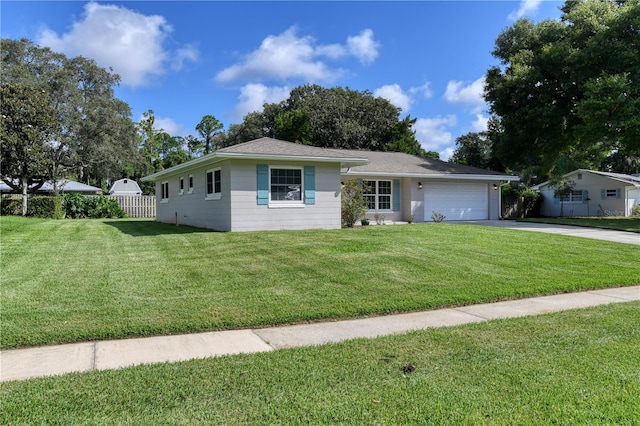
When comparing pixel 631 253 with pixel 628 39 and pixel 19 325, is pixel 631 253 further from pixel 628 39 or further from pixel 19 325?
pixel 628 39

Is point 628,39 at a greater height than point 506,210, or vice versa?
point 628,39

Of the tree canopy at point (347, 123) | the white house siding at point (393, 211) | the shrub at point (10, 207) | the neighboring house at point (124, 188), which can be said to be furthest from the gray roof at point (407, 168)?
the neighboring house at point (124, 188)

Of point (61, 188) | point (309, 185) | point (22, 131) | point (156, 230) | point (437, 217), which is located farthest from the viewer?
point (61, 188)

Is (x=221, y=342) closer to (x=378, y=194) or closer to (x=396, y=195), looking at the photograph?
(x=378, y=194)

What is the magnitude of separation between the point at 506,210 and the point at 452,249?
17650 mm

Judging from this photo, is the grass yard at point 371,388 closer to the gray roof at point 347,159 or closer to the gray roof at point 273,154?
the gray roof at point 273,154

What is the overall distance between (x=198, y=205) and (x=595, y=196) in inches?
1003

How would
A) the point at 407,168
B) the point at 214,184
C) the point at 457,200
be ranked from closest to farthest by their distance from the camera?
the point at 214,184 < the point at 407,168 < the point at 457,200

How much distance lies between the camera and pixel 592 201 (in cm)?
2772

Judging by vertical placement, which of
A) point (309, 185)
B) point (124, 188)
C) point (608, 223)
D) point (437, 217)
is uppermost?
point (124, 188)

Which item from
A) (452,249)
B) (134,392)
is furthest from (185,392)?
(452,249)

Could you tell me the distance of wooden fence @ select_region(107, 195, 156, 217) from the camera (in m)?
27.6

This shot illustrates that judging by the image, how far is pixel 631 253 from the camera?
31.9 feet

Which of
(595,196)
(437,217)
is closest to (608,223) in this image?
(437,217)
